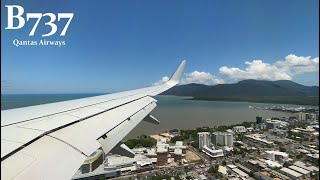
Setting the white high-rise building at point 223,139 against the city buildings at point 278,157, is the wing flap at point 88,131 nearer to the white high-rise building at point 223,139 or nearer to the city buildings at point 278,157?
Result: the city buildings at point 278,157

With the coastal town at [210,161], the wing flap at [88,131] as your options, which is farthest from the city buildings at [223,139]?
the wing flap at [88,131]

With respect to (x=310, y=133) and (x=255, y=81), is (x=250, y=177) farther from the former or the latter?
(x=255, y=81)

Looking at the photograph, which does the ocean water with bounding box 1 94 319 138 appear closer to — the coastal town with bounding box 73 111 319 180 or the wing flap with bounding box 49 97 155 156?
the coastal town with bounding box 73 111 319 180

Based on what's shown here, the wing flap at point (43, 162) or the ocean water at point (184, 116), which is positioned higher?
the wing flap at point (43, 162)

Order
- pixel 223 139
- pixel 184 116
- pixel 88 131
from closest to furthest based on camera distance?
1. pixel 88 131
2. pixel 223 139
3. pixel 184 116

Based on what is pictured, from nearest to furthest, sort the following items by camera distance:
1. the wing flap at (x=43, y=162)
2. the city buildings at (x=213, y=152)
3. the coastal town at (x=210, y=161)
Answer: the wing flap at (x=43, y=162) → the coastal town at (x=210, y=161) → the city buildings at (x=213, y=152)

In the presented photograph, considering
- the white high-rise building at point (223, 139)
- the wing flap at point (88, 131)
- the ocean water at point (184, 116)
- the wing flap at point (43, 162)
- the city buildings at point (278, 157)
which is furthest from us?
the ocean water at point (184, 116)

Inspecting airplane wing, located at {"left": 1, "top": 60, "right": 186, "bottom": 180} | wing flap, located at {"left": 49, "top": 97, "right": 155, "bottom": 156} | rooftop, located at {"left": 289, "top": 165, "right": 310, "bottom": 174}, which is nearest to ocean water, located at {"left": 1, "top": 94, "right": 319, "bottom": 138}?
rooftop, located at {"left": 289, "top": 165, "right": 310, "bottom": 174}

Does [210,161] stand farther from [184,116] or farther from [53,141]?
[184,116]

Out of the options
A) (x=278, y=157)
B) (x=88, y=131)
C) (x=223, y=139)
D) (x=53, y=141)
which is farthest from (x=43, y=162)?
(x=223, y=139)

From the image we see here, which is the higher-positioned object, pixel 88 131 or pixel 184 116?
pixel 88 131

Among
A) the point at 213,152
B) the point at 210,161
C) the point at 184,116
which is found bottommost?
the point at 210,161

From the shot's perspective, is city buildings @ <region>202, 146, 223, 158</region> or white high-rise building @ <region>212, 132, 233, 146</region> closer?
city buildings @ <region>202, 146, 223, 158</region>
